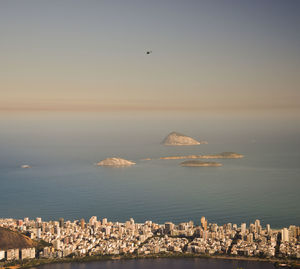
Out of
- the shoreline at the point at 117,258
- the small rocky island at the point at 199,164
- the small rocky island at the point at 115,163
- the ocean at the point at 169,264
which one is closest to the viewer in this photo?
the ocean at the point at 169,264

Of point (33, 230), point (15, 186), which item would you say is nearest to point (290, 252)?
point (33, 230)

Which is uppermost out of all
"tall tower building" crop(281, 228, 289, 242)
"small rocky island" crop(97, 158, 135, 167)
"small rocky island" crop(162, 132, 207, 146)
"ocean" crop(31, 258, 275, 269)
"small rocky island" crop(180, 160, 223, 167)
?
"small rocky island" crop(162, 132, 207, 146)

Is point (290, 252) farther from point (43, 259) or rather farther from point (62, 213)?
point (62, 213)

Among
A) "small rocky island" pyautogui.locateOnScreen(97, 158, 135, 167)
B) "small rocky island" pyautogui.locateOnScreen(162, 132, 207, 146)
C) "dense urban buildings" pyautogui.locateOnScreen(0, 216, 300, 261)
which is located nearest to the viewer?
"dense urban buildings" pyautogui.locateOnScreen(0, 216, 300, 261)

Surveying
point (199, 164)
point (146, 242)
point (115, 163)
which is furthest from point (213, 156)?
point (146, 242)

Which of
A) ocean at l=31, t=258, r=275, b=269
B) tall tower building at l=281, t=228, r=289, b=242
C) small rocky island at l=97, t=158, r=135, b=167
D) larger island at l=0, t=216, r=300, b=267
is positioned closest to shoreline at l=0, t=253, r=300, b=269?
larger island at l=0, t=216, r=300, b=267

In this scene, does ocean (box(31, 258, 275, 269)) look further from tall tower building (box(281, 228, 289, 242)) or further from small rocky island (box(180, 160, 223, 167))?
small rocky island (box(180, 160, 223, 167))

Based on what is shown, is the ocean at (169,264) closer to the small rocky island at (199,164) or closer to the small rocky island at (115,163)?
the small rocky island at (199,164)

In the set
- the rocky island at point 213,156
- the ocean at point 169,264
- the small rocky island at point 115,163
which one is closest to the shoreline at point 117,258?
the ocean at point 169,264

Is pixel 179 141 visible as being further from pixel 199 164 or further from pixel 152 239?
pixel 152 239
